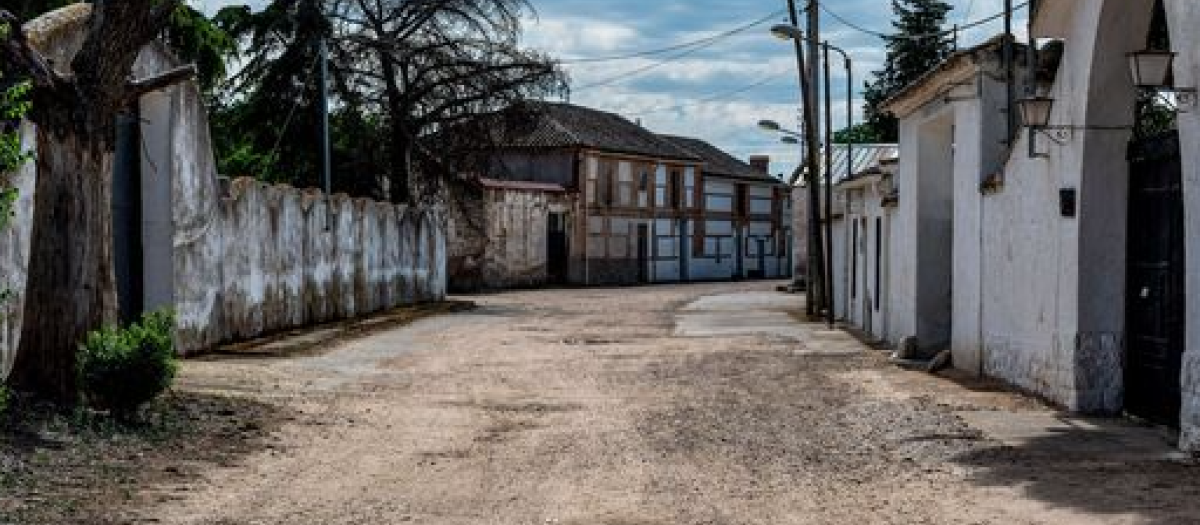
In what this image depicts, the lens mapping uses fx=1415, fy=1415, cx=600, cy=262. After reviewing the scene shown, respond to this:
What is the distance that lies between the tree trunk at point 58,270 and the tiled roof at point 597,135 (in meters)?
40.4

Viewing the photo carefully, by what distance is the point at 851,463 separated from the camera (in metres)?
9.77

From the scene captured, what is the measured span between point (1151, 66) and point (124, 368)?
760 centimetres

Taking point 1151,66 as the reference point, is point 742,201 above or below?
above

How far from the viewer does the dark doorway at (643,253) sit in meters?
60.8

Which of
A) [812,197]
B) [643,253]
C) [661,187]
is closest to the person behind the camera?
[812,197]

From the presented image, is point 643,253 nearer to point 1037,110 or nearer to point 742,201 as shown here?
point 742,201

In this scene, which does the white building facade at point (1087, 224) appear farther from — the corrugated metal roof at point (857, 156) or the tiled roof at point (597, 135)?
the tiled roof at point (597, 135)

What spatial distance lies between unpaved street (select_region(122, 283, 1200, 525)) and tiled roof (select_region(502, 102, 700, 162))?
116ft

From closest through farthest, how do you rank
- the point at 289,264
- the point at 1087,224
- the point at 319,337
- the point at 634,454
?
the point at 634,454, the point at 1087,224, the point at 319,337, the point at 289,264

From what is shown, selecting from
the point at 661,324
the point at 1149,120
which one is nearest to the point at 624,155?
the point at 661,324

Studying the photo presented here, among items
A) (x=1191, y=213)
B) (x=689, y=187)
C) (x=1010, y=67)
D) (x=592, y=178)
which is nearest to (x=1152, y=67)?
(x=1191, y=213)

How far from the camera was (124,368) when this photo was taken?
10297 millimetres

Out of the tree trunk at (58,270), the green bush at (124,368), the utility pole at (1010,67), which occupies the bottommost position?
the green bush at (124,368)

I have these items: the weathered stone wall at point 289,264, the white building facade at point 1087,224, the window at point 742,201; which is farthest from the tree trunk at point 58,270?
the window at point 742,201
